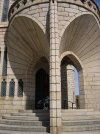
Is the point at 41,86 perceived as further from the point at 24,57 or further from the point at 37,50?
the point at 37,50

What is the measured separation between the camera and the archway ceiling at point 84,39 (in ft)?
30.7

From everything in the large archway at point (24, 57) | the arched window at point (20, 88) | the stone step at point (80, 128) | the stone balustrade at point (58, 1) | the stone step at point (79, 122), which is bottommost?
the stone step at point (80, 128)

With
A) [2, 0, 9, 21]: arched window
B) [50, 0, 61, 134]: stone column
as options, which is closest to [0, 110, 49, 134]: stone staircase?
[50, 0, 61, 134]: stone column

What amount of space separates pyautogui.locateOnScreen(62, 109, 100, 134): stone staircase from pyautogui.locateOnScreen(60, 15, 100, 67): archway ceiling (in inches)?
136

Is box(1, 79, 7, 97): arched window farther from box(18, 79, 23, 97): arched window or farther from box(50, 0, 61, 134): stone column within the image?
box(50, 0, 61, 134): stone column

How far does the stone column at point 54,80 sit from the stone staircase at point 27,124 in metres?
0.45

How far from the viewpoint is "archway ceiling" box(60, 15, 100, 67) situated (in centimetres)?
935

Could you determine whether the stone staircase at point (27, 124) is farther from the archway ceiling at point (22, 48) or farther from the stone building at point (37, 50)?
the archway ceiling at point (22, 48)

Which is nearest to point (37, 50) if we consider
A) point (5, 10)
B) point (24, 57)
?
point (24, 57)

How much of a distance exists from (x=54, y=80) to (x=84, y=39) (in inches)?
175

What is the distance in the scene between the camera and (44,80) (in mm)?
11758

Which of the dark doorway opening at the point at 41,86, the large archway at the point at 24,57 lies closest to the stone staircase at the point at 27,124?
the large archway at the point at 24,57

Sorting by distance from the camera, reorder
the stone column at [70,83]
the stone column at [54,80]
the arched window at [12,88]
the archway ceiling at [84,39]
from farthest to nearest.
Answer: the stone column at [70,83] < the arched window at [12,88] < the archway ceiling at [84,39] < the stone column at [54,80]

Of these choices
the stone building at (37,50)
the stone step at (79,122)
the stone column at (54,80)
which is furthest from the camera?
the stone building at (37,50)
